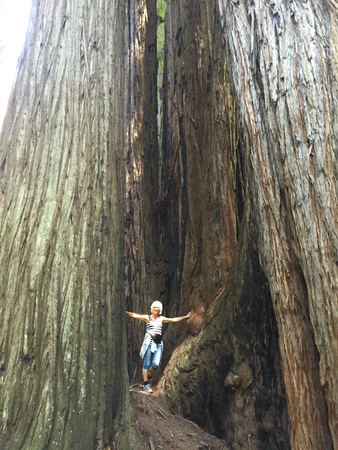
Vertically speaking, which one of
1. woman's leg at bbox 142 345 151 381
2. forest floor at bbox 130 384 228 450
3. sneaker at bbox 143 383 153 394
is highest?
woman's leg at bbox 142 345 151 381

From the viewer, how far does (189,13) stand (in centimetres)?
636

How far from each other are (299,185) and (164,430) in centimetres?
223

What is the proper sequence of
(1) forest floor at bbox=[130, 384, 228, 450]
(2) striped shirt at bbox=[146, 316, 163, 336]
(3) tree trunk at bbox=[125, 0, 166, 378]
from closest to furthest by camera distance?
1. (1) forest floor at bbox=[130, 384, 228, 450]
2. (2) striped shirt at bbox=[146, 316, 163, 336]
3. (3) tree trunk at bbox=[125, 0, 166, 378]

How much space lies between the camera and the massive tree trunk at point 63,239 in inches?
95.2

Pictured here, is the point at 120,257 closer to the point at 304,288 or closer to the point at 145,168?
the point at 304,288

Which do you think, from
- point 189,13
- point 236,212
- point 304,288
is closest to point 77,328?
point 304,288

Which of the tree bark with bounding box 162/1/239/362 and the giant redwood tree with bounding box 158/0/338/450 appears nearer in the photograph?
the giant redwood tree with bounding box 158/0/338/450

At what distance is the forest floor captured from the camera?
117 inches

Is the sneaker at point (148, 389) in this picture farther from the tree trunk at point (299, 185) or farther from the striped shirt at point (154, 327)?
the tree trunk at point (299, 185)

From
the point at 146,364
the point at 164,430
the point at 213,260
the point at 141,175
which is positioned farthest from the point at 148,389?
the point at 141,175

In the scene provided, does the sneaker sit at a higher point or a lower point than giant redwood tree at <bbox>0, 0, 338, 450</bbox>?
lower

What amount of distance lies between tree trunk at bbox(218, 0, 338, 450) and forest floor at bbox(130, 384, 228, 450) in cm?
102

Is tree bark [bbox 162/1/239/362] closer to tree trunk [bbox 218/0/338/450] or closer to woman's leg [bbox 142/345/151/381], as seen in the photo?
woman's leg [bbox 142/345/151/381]

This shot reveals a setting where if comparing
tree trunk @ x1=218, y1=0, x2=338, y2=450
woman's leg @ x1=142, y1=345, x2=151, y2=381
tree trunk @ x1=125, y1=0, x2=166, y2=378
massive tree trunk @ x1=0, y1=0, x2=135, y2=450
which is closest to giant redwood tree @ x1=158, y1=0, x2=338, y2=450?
tree trunk @ x1=218, y1=0, x2=338, y2=450
